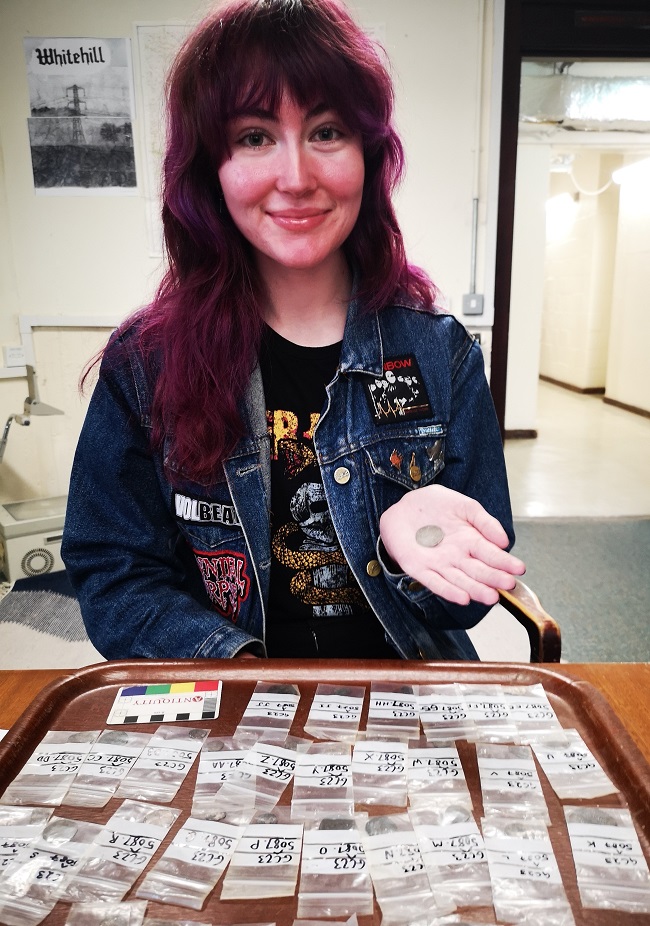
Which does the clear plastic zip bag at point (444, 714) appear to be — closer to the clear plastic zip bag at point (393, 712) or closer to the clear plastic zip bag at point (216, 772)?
the clear plastic zip bag at point (393, 712)

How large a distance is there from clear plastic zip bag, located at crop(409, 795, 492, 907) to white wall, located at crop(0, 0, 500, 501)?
2438 mm

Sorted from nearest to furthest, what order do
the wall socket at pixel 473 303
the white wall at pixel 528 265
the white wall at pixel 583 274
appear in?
the wall socket at pixel 473 303 → the white wall at pixel 528 265 → the white wall at pixel 583 274

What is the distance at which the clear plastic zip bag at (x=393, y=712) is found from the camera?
633 mm

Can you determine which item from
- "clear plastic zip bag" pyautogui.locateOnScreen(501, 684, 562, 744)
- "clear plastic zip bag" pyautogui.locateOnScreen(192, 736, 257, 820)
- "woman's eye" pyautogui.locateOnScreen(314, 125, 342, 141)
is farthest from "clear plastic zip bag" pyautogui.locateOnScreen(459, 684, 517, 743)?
"woman's eye" pyautogui.locateOnScreen(314, 125, 342, 141)

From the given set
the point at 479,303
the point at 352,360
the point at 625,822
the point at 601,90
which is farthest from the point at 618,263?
Answer: the point at 625,822

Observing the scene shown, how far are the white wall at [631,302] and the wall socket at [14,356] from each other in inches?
207

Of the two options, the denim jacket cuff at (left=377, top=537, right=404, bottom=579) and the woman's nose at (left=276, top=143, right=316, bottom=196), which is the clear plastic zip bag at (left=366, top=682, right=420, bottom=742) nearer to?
→ the denim jacket cuff at (left=377, top=537, right=404, bottom=579)

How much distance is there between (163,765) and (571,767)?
14.0 inches

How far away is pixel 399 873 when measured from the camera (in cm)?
48

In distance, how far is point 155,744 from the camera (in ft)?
2.03

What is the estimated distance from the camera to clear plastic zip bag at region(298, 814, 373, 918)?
451 mm

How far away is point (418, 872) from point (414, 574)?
0.31 metres

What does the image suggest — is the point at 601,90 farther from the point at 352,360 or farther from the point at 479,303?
the point at 352,360

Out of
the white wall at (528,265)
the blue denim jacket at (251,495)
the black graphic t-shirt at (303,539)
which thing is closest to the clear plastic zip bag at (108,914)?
the blue denim jacket at (251,495)
